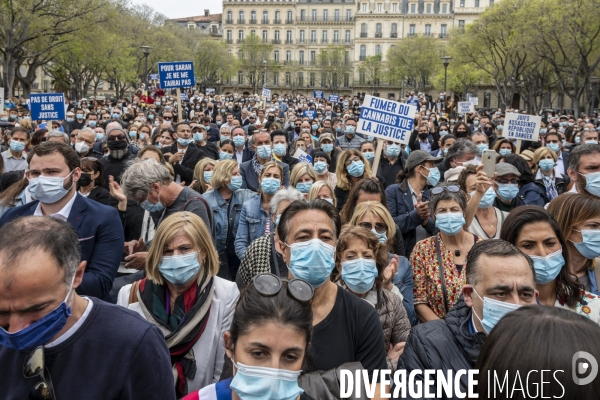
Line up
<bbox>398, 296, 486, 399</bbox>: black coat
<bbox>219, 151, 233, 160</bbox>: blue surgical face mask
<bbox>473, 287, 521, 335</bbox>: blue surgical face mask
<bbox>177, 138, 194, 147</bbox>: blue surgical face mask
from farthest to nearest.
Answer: <bbox>177, 138, 194, 147</bbox>: blue surgical face mask → <bbox>219, 151, 233, 160</bbox>: blue surgical face mask → <bbox>473, 287, 521, 335</bbox>: blue surgical face mask → <bbox>398, 296, 486, 399</bbox>: black coat

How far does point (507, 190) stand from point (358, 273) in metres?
3.32

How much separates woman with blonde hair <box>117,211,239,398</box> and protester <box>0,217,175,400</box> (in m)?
0.95

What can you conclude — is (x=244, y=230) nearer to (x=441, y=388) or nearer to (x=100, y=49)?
(x=441, y=388)

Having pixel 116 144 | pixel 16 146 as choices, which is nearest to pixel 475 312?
pixel 116 144

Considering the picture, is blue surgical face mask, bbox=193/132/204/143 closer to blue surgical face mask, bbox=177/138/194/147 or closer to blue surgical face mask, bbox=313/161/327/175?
blue surgical face mask, bbox=177/138/194/147

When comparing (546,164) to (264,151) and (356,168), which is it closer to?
(356,168)

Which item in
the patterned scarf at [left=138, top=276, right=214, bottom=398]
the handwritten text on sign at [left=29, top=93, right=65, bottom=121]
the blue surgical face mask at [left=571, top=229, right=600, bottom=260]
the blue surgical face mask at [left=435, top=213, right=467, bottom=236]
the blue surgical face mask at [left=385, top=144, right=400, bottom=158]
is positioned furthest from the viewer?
the handwritten text on sign at [left=29, top=93, right=65, bottom=121]

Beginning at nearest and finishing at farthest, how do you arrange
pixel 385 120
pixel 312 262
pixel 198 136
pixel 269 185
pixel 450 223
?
1. pixel 312 262
2. pixel 450 223
3. pixel 269 185
4. pixel 385 120
5. pixel 198 136

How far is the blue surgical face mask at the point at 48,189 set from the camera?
162 inches

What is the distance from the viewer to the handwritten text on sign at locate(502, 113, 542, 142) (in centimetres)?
1092

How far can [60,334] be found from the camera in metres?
2.29

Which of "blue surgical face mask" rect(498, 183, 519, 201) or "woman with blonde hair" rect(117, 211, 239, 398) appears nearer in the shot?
"woman with blonde hair" rect(117, 211, 239, 398)

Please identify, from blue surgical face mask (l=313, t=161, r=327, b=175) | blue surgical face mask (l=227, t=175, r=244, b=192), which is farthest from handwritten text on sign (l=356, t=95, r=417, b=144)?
blue surgical face mask (l=227, t=175, r=244, b=192)

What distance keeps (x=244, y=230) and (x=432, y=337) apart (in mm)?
3535
